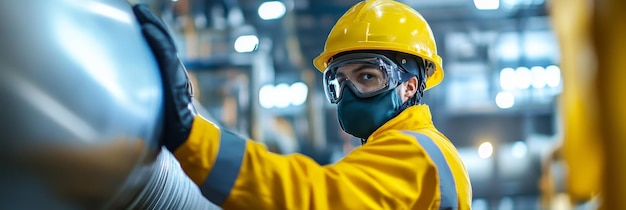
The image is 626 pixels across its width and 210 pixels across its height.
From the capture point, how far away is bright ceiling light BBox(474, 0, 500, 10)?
37.2 ft

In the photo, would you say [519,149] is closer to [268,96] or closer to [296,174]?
[268,96]

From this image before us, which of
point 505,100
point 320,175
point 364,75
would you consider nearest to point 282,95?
point 505,100

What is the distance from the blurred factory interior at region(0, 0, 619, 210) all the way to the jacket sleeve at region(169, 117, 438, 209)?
22.7ft

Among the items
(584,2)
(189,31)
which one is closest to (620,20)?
(584,2)

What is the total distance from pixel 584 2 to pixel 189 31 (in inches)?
207

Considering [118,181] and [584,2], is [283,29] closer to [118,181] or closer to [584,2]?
[584,2]

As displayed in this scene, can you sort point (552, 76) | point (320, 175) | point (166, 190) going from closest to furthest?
point (320, 175)
point (166, 190)
point (552, 76)

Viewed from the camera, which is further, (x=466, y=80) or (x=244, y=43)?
(x=466, y=80)

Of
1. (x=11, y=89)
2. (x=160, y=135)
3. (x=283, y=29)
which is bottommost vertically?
(x=283, y=29)

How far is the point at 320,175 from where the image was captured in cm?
179

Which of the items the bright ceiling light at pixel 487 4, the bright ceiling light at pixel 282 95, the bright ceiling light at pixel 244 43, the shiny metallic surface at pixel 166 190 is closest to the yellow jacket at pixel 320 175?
the shiny metallic surface at pixel 166 190

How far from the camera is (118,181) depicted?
1.56m

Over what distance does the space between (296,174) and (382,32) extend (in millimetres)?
763

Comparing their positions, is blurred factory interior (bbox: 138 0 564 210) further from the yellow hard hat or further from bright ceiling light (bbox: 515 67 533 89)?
the yellow hard hat
